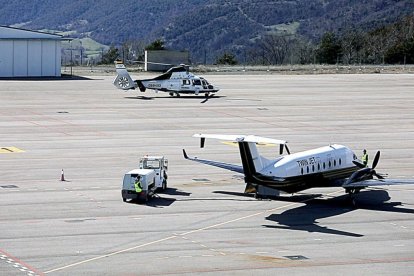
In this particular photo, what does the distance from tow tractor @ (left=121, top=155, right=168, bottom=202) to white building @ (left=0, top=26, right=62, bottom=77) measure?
79.9 meters

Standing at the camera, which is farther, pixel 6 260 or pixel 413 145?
pixel 413 145

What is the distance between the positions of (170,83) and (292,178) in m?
60.2

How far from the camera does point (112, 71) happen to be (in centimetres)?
15088

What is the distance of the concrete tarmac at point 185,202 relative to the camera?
1407 inches

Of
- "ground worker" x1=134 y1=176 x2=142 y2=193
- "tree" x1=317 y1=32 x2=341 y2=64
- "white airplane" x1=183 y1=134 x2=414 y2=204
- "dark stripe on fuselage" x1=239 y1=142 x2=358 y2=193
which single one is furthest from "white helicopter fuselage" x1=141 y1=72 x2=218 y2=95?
"tree" x1=317 y1=32 x2=341 y2=64

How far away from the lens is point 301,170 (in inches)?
1811

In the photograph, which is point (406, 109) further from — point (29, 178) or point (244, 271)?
point (244, 271)

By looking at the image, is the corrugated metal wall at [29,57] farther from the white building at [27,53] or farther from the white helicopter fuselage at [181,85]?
the white helicopter fuselage at [181,85]

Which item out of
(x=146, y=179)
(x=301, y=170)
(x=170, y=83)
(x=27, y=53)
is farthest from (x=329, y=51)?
(x=146, y=179)

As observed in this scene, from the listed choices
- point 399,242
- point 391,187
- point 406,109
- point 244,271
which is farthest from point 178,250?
point 406,109

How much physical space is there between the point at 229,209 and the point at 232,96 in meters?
60.5

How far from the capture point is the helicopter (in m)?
105

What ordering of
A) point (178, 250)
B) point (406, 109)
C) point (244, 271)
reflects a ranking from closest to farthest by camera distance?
point (244, 271) < point (178, 250) < point (406, 109)

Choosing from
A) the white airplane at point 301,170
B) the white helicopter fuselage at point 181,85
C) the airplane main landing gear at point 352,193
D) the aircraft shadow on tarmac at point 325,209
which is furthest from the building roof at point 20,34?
the airplane main landing gear at point 352,193
